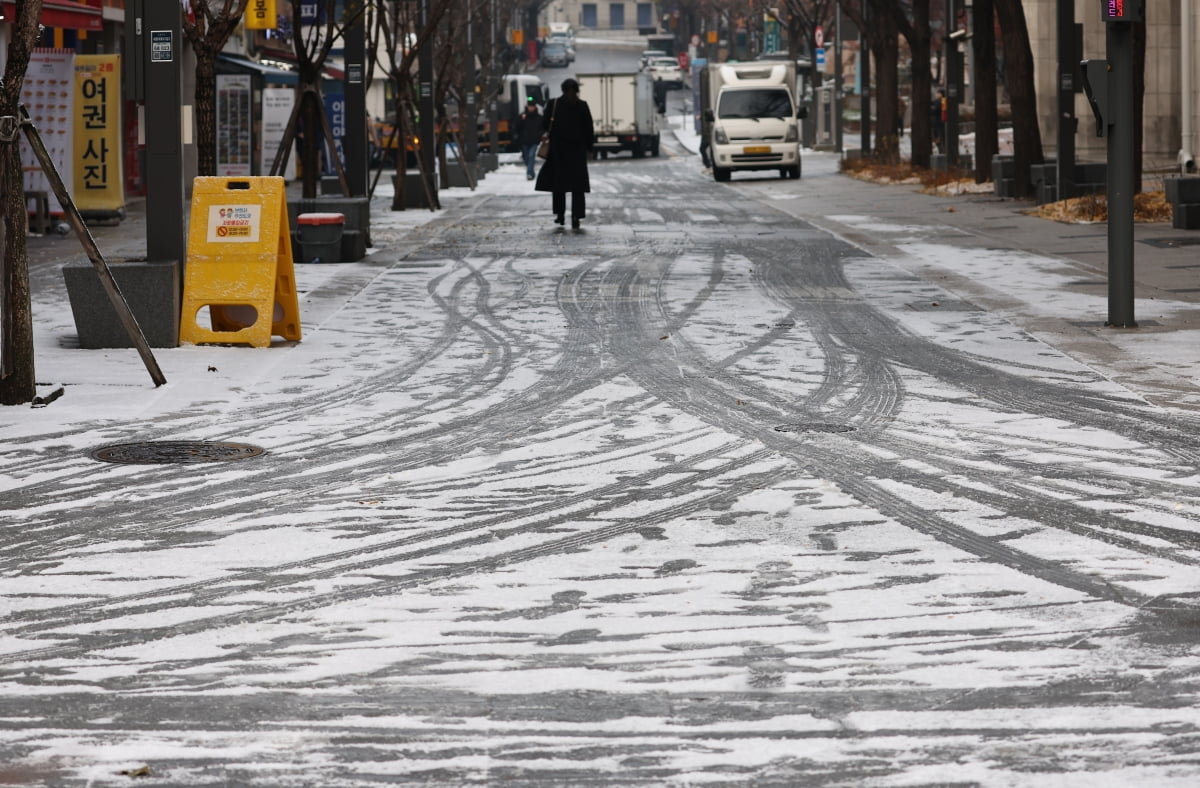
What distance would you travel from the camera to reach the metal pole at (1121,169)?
13.7 m

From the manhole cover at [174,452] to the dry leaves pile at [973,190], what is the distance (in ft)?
33.7

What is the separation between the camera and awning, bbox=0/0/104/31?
29438mm

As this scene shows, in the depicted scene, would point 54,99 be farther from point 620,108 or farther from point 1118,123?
point 620,108

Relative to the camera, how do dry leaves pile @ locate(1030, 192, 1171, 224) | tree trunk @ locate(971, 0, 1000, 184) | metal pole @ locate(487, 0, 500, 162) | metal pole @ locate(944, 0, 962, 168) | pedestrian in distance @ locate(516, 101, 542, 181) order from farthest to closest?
metal pole @ locate(487, 0, 500, 162) < pedestrian in distance @ locate(516, 101, 542, 181) < metal pole @ locate(944, 0, 962, 168) < tree trunk @ locate(971, 0, 1000, 184) < dry leaves pile @ locate(1030, 192, 1171, 224)

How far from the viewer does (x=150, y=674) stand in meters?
5.62

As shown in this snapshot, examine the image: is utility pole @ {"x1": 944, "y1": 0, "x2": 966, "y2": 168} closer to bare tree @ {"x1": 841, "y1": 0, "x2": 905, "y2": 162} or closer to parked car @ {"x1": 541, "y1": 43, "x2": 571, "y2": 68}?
bare tree @ {"x1": 841, "y1": 0, "x2": 905, "y2": 162}

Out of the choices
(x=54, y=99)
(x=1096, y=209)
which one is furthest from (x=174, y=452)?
(x=1096, y=209)

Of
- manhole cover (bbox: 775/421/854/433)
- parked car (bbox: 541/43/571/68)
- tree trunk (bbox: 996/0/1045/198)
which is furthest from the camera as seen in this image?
parked car (bbox: 541/43/571/68)

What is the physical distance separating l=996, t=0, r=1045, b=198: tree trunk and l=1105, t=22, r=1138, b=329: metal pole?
712 inches

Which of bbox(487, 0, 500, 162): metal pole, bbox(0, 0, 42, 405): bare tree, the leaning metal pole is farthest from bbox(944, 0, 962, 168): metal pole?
bbox(0, 0, 42, 405): bare tree

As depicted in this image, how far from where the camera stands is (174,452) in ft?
31.3

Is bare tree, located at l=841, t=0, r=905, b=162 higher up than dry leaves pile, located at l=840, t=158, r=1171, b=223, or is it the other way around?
bare tree, located at l=841, t=0, r=905, b=162

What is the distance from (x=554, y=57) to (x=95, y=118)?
9552cm

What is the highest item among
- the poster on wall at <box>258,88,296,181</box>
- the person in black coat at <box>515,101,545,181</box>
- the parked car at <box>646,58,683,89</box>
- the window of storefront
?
the window of storefront
